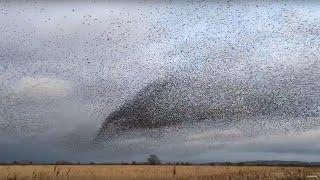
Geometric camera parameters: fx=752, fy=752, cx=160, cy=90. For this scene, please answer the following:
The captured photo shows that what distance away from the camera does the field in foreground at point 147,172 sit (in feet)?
213

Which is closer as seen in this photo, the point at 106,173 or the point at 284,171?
the point at 284,171

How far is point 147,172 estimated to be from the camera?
74.8 m

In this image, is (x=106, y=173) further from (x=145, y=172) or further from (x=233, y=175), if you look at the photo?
(x=233, y=175)

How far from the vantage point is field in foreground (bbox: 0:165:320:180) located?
64.8m

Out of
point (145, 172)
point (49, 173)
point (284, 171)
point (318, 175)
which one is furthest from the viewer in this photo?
point (145, 172)

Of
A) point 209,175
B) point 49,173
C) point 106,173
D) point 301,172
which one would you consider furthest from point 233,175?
point 49,173

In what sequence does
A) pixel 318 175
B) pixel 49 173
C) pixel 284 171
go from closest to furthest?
pixel 318 175, pixel 284 171, pixel 49 173

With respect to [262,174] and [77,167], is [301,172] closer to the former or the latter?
[262,174]

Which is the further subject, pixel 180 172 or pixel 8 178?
pixel 180 172

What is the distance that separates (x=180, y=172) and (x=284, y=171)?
1085 centimetres

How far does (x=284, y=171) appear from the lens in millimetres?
63812

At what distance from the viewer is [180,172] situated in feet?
231

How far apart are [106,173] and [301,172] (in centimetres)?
1890

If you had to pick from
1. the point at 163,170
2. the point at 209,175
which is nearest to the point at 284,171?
the point at 209,175
